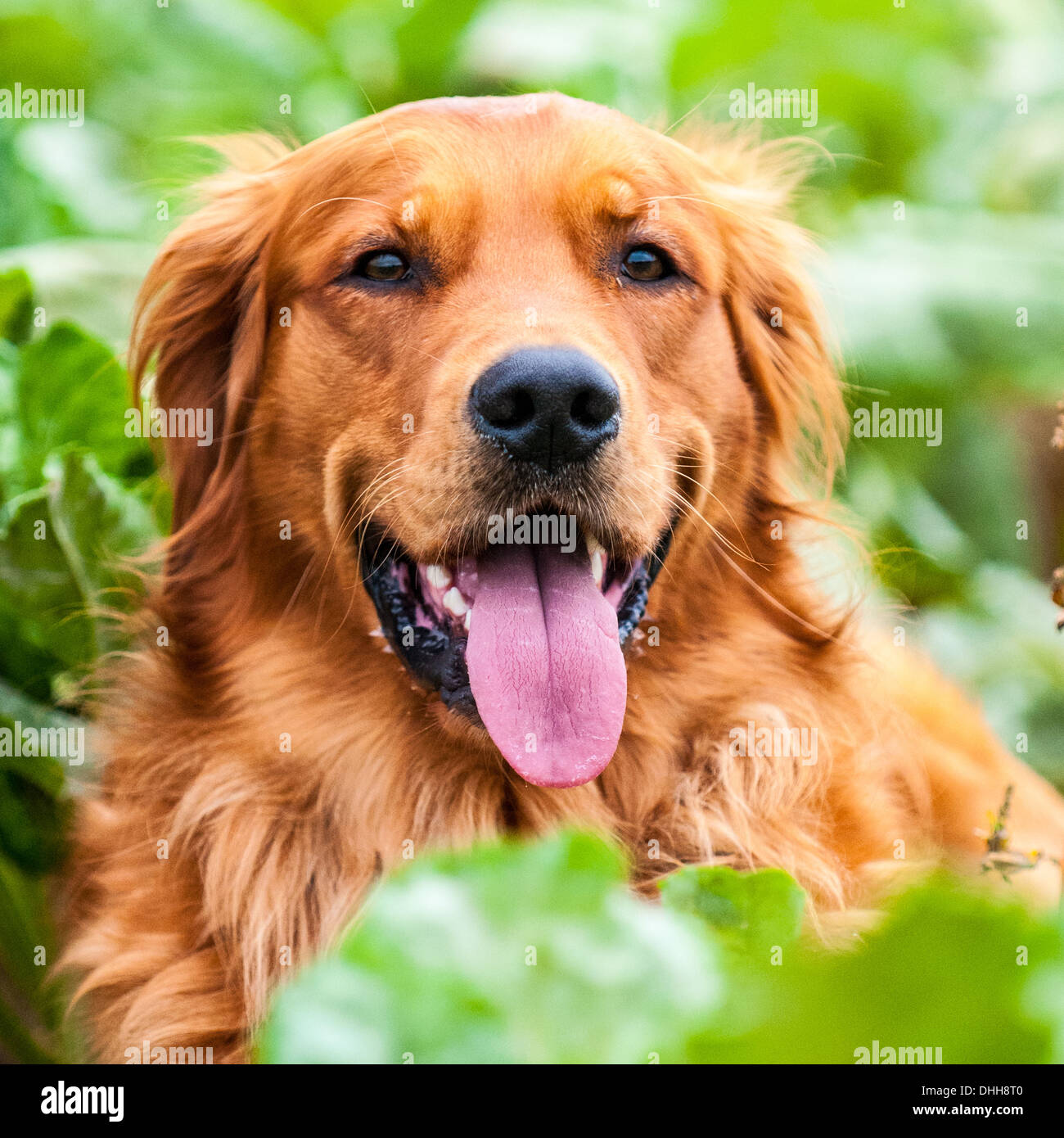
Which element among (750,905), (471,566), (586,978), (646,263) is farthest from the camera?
(646,263)

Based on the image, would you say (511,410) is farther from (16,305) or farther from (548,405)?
(16,305)

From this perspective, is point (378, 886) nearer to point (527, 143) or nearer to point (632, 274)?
point (632, 274)

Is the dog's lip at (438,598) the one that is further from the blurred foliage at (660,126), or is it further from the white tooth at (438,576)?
the blurred foliage at (660,126)

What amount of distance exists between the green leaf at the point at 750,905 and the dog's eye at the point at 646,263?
1.28 meters

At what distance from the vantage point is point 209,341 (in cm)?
277

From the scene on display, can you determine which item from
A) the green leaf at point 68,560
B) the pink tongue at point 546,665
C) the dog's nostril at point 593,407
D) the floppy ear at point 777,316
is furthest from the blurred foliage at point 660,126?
the dog's nostril at point 593,407

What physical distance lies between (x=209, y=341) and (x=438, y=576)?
85cm

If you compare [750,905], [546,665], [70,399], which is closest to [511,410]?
[546,665]

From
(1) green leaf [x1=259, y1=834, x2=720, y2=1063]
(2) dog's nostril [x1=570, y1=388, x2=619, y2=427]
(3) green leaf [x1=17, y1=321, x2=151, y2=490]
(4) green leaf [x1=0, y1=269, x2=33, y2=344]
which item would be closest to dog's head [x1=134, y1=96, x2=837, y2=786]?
(2) dog's nostril [x1=570, y1=388, x2=619, y2=427]

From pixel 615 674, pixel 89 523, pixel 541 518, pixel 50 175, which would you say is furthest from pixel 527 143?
pixel 50 175

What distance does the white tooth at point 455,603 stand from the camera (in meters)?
2.38
